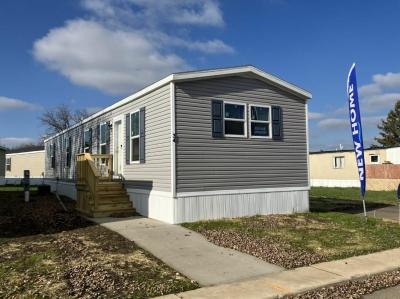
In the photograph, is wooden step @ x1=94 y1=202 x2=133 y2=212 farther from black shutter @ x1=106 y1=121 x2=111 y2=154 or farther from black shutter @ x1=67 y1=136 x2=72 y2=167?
black shutter @ x1=67 y1=136 x2=72 y2=167

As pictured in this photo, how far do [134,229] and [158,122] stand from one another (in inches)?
133

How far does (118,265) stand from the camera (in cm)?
707

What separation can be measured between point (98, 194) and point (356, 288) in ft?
28.5

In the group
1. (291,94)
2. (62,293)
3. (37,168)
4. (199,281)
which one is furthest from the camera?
(37,168)

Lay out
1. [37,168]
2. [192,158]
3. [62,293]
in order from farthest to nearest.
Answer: [37,168] → [192,158] → [62,293]

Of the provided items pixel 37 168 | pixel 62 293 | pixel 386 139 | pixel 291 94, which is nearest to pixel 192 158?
pixel 291 94

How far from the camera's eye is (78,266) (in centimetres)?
692

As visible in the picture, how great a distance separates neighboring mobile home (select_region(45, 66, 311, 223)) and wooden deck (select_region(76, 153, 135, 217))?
0.34m

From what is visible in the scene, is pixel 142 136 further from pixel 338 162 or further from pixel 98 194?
pixel 338 162

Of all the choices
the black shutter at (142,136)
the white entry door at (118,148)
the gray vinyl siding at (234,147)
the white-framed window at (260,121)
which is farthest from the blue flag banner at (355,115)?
the white entry door at (118,148)

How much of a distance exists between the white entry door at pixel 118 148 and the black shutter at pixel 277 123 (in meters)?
5.47

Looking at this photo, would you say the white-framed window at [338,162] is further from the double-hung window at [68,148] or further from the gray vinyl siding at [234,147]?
the double-hung window at [68,148]

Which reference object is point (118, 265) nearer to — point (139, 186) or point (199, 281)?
point (199, 281)

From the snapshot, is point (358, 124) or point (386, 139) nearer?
point (358, 124)
